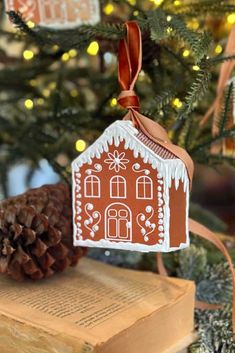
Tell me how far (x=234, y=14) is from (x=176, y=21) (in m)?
0.14

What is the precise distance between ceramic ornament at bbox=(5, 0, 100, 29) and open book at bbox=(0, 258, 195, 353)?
1.00 ft

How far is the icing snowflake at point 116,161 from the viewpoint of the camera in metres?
0.51

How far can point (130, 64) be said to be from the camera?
0.53 metres

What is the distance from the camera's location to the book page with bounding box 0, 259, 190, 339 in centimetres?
48

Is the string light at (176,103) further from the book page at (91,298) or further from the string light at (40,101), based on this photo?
the string light at (40,101)

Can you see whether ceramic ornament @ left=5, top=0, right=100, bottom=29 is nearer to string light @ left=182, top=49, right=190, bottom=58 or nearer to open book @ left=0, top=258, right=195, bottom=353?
string light @ left=182, top=49, right=190, bottom=58

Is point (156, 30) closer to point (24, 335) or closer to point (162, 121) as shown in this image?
point (162, 121)

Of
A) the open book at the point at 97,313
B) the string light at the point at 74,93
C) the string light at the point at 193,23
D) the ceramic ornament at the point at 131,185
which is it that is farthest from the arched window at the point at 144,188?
the string light at the point at 74,93

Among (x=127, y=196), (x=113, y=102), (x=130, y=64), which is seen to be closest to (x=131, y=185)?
(x=127, y=196)

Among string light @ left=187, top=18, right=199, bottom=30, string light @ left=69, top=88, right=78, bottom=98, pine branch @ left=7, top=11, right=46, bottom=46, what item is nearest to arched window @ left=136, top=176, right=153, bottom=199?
pine branch @ left=7, top=11, right=46, bottom=46

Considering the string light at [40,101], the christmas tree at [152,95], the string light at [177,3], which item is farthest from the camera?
the string light at [40,101]

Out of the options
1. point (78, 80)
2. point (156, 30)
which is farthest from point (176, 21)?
point (78, 80)

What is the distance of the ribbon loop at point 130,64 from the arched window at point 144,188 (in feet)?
0.24

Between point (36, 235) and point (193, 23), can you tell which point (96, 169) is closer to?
point (36, 235)
